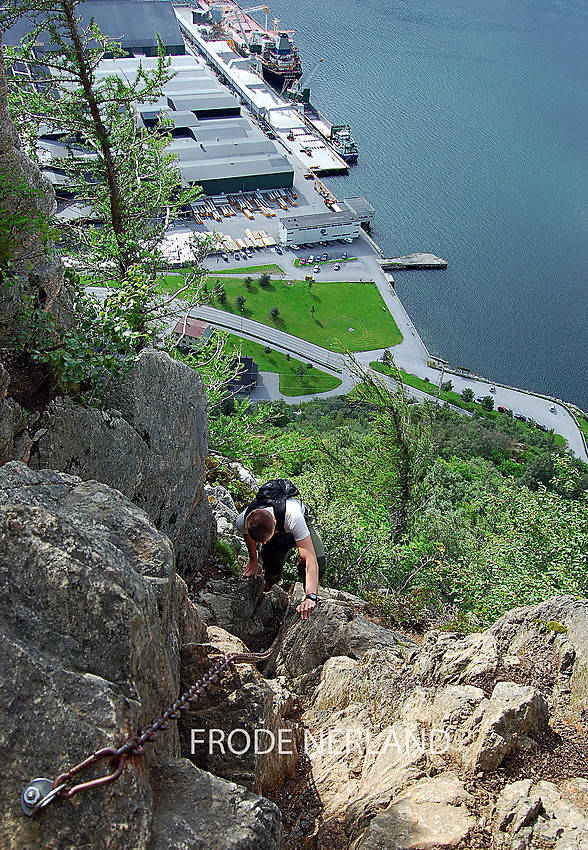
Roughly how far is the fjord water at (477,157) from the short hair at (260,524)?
63.5 metres

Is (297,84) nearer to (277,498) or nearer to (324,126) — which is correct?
(324,126)

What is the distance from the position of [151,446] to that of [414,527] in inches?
394

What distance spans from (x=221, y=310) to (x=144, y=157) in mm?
54994

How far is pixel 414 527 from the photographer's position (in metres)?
17.3

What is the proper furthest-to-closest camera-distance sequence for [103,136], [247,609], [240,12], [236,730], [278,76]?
[240,12], [278,76], [103,136], [247,609], [236,730]

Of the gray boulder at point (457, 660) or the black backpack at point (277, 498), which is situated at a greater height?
the black backpack at point (277, 498)

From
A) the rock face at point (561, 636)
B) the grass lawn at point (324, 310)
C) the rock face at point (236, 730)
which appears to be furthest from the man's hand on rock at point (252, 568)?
the grass lawn at point (324, 310)

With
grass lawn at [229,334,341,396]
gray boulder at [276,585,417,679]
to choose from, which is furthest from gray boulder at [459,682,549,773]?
grass lawn at [229,334,341,396]

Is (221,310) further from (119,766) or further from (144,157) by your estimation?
(119,766)

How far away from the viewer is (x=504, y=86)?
4407 inches

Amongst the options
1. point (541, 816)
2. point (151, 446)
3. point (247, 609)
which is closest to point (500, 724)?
point (541, 816)

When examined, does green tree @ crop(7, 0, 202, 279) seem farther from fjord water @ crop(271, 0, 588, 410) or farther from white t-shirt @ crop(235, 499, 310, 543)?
fjord water @ crop(271, 0, 588, 410)

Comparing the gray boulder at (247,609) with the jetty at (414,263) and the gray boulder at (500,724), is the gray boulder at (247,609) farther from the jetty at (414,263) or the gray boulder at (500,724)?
the jetty at (414,263)

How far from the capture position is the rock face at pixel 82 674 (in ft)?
12.7
